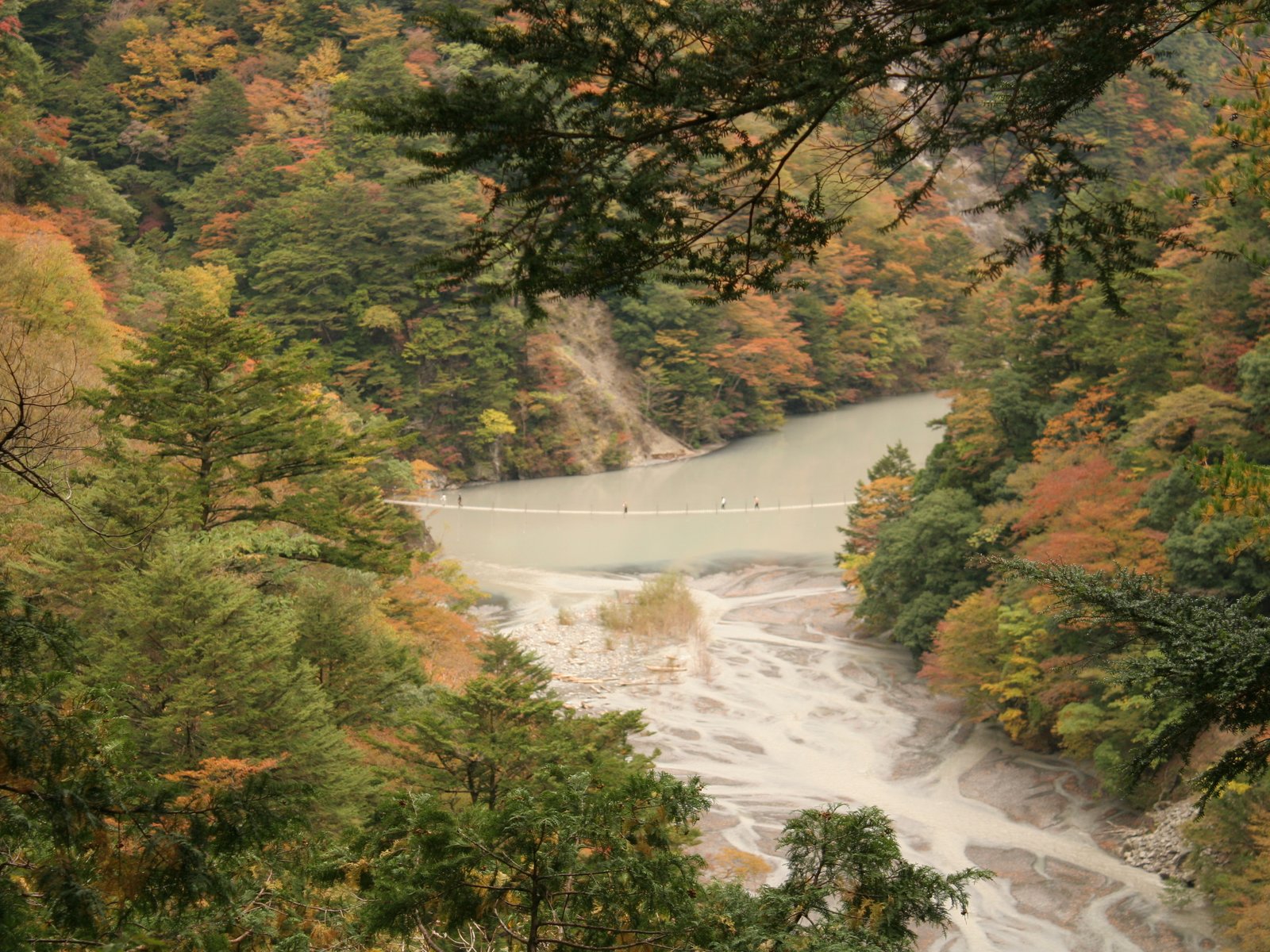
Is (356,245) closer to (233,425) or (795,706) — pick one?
(795,706)

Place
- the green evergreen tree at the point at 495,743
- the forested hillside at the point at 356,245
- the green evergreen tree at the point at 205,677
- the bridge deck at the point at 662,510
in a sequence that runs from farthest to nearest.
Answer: the forested hillside at the point at 356,245, the bridge deck at the point at 662,510, the green evergreen tree at the point at 205,677, the green evergreen tree at the point at 495,743

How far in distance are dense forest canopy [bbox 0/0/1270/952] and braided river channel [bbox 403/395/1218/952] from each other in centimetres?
74

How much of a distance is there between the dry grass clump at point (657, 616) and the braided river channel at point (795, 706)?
1.49ft

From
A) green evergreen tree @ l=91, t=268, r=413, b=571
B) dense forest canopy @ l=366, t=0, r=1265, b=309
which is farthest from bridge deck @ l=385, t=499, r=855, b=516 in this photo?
dense forest canopy @ l=366, t=0, r=1265, b=309

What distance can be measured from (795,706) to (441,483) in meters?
15.6

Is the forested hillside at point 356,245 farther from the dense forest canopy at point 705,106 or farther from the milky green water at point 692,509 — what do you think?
the dense forest canopy at point 705,106

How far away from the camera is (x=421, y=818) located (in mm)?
3357

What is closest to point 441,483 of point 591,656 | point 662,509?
point 662,509

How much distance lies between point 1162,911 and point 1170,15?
828cm

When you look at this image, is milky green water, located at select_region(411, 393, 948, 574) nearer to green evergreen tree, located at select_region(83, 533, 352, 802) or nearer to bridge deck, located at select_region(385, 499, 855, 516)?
bridge deck, located at select_region(385, 499, 855, 516)

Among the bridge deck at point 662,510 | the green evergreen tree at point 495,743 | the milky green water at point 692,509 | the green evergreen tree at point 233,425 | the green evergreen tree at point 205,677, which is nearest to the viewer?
the green evergreen tree at point 495,743

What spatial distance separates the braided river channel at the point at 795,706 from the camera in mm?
9695

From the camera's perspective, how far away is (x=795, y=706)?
1479cm

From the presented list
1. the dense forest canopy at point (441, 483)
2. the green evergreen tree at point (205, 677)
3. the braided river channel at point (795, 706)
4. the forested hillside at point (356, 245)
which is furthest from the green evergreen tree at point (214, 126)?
the green evergreen tree at point (205, 677)
